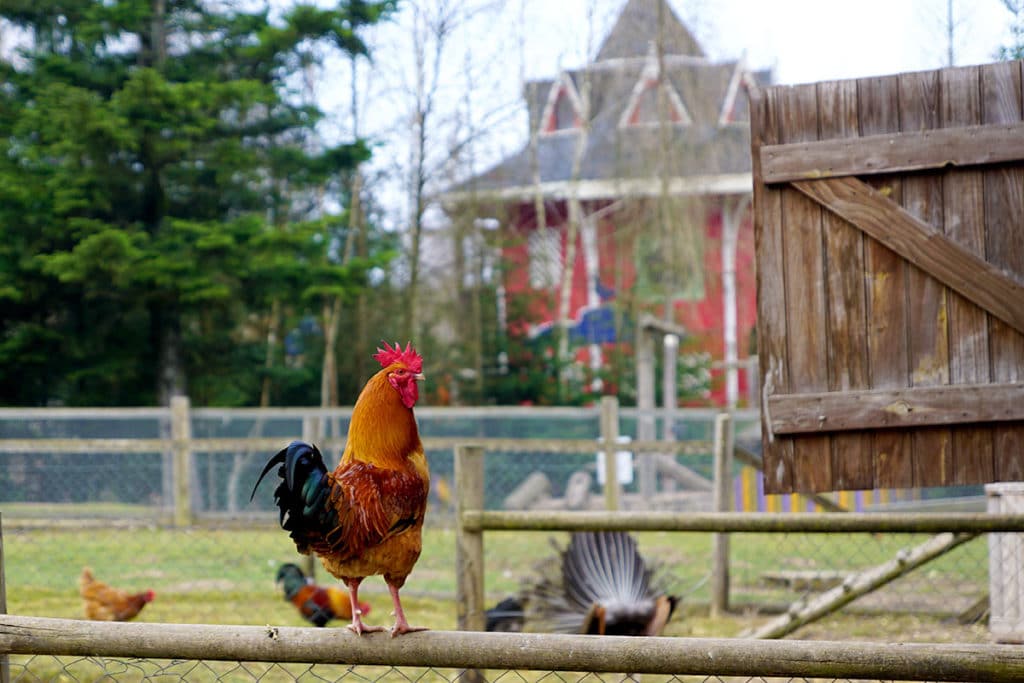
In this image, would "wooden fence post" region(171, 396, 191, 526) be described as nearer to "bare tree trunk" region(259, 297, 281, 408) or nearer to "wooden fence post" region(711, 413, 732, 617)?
"bare tree trunk" region(259, 297, 281, 408)

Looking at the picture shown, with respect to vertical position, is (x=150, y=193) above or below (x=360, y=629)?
above

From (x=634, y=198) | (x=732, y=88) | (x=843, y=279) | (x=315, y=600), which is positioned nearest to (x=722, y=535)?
(x=315, y=600)

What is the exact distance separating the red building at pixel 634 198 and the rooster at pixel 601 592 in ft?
35.3

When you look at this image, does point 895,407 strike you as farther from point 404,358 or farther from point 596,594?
point 596,594

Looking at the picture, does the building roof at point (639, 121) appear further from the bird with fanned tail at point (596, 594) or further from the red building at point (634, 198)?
the bird with fanned tail at point (596, 594)

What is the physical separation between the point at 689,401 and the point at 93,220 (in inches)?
415

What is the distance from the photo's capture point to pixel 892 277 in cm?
379

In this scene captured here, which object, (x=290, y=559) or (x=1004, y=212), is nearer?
(x=1004, y=212)

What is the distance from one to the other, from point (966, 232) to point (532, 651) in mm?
2260

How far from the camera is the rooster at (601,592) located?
627 centimetres

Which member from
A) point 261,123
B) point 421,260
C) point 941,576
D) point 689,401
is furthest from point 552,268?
point 941,576

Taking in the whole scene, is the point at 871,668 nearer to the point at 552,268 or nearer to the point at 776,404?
the point at 776,404

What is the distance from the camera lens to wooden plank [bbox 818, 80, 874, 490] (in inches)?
150

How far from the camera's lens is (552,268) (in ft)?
67.2
